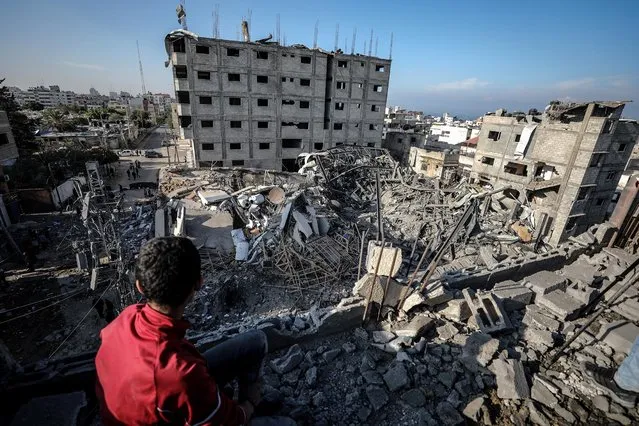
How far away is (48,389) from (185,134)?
25.3 m

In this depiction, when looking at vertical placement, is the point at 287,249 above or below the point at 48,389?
below

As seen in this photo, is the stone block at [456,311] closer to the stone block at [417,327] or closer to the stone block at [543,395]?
the stone block at [417,327]

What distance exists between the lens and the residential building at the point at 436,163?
28.2 m

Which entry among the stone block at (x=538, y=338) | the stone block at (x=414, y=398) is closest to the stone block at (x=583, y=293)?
the stone block at (x=538, y=338)

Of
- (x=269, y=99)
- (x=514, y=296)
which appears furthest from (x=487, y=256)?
(x=269, y=99)

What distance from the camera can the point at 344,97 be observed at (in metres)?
30.1

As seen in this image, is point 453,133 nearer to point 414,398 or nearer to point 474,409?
point 474,409

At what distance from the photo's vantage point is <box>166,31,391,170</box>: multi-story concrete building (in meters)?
24.3

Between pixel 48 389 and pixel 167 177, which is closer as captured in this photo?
pixel 48 389

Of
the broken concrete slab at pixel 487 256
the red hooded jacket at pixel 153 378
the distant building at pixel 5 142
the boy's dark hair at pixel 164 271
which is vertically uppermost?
the boy's dark hair at pixel 164 271

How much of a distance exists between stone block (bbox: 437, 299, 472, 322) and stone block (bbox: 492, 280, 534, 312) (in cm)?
82

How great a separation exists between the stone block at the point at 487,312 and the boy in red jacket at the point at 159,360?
4.07 metres

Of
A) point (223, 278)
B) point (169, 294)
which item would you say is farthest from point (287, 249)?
point (169, 294)

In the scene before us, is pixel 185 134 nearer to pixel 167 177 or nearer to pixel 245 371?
pixel 167 177
